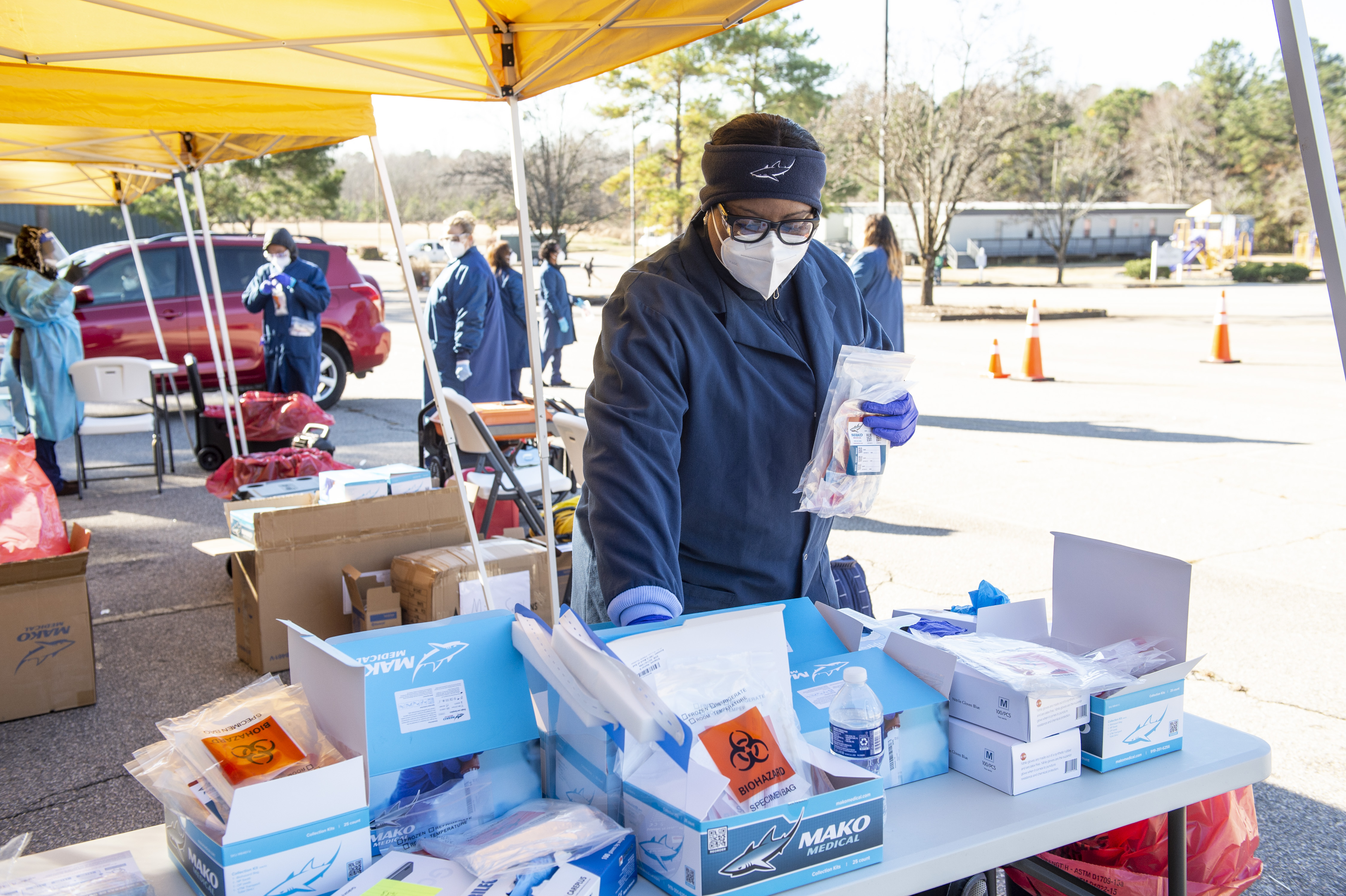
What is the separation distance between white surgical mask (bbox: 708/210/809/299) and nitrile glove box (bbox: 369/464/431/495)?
299cm

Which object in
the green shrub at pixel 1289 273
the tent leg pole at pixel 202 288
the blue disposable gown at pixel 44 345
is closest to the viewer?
the tent leg pole at pixel 202 288

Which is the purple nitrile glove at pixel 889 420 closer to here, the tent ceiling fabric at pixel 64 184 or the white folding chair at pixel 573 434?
the white folding chair at pixel 573 434

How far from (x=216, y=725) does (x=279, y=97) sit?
3315 mm

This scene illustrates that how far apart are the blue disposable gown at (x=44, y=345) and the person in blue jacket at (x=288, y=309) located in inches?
57.6

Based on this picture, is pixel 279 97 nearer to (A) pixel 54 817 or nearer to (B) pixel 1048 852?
(A) pixel 54 817

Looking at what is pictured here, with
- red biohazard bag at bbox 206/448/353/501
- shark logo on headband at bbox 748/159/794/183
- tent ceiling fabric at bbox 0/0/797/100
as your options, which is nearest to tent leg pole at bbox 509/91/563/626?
tent ceiling fabric at bbox 0/0/797/100

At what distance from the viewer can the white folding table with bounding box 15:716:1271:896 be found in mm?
1447

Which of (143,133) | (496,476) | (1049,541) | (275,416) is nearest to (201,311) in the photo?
(275,416)

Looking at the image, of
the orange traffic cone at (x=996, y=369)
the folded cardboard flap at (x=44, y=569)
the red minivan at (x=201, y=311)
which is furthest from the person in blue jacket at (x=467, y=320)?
the orange traffic cone at (x=996, y=369)

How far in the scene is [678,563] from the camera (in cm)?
198

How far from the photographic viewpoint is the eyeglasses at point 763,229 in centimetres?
199

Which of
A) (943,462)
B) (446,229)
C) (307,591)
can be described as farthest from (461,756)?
(943,462)

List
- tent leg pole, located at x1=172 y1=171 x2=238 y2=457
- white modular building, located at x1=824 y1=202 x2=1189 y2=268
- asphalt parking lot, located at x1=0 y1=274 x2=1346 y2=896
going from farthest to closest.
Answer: white modular building, located at x1=824 y1=202 x2=1189 y2=268 < tent leg pole, located at x1=172 y1=171 x2=238 y2=457 < asphalt parking lot, located at x1=0 y1=274 x2=1346 y2=896

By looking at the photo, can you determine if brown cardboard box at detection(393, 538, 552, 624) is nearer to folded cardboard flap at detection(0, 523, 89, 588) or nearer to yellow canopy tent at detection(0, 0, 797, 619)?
yellow canopy tent at detection(0, 0, 797, 619)
